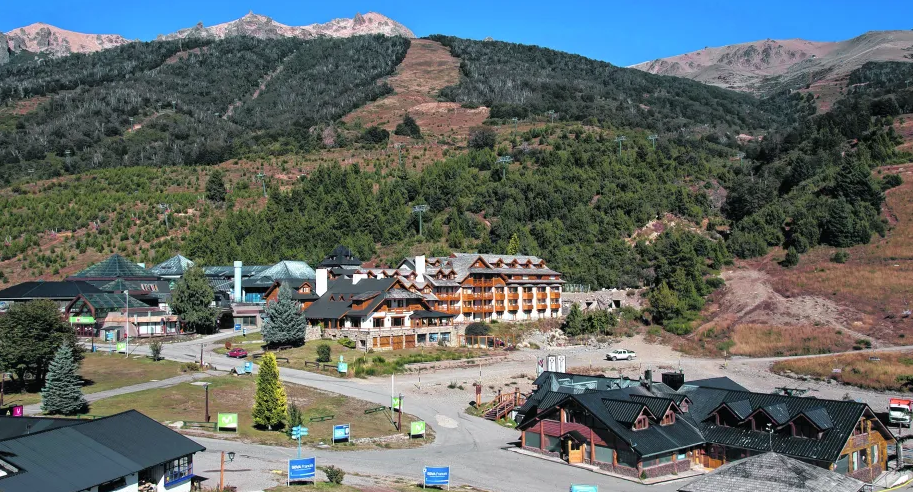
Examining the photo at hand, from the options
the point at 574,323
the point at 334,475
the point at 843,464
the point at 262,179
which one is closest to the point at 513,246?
the point at 574,323

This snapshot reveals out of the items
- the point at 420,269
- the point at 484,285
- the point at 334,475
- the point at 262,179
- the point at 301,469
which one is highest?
the point at 262,179

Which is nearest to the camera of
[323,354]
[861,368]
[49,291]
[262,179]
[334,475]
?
[334,475]

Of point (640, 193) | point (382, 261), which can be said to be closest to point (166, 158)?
point (382, 261)

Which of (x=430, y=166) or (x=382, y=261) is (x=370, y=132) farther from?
(x=382, y=261)

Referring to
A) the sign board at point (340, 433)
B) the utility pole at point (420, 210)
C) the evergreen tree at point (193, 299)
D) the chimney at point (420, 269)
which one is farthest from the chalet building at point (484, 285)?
the sign board at point (340, 433)

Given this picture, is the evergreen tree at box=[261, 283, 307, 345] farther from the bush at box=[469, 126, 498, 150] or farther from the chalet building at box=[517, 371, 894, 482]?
the bush at box=[469, 126, 498, 150]

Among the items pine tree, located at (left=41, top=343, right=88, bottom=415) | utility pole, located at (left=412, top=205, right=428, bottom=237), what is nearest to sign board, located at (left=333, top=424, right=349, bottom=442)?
pine tree, located at (left=41, top=343, right=88, bottom=415)

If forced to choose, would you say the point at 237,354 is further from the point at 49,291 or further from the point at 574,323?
the point at 574,323

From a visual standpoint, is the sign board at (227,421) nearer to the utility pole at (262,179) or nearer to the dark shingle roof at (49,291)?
the dark shingle roof at (49,291)
